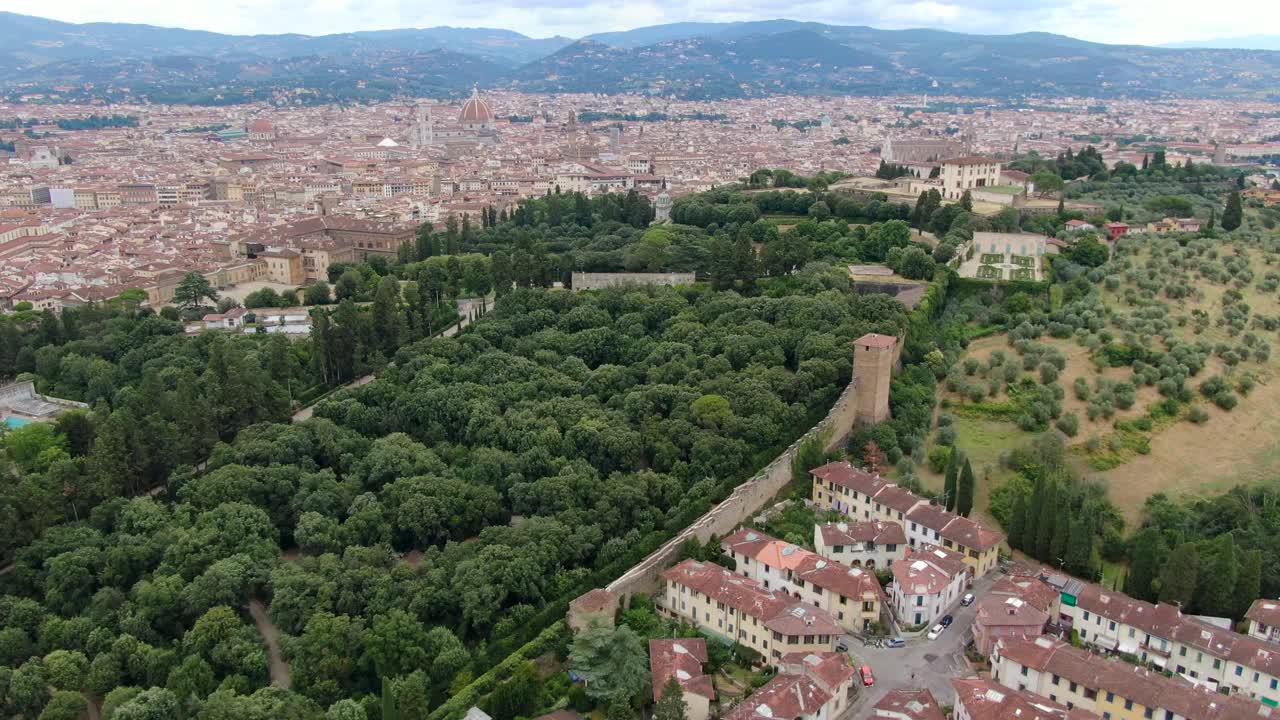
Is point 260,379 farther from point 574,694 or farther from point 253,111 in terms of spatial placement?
point 253,111

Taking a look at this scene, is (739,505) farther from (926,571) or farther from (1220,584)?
A: (1220,584)

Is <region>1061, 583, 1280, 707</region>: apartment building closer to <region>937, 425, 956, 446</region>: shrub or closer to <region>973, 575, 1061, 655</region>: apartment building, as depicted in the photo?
<region>973, 575, 1061, 655</region>: apartment building

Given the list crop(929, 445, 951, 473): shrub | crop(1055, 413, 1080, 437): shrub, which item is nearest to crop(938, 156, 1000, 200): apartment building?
crop(1055, 413, 1080, 437): shrub

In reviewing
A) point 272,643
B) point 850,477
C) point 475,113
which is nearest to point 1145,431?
point 850,477

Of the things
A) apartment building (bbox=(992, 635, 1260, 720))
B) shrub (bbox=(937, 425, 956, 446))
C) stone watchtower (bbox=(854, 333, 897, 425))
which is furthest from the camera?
shrub (bbox=(937, 425, 956, 446))

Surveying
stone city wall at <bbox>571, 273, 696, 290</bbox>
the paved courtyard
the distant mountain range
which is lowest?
the paved courtyard

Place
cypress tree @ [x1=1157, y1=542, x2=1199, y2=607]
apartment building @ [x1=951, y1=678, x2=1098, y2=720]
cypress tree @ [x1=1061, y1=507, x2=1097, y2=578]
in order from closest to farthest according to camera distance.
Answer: apartment building @ [x1=951, y1=678, x2=1098, y2=720] < cypress tree @ [x1=1157, y1=542, x2=1199, y2=607] < cypress tree @ [x1=1061, y1=507, x2=1097, y2=578]
